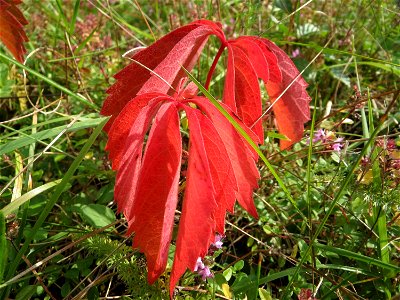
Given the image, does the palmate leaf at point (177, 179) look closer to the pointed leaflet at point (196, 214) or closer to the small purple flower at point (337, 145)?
the pointed leaflet at point (196, 214)

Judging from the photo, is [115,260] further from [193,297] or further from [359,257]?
[359,257]

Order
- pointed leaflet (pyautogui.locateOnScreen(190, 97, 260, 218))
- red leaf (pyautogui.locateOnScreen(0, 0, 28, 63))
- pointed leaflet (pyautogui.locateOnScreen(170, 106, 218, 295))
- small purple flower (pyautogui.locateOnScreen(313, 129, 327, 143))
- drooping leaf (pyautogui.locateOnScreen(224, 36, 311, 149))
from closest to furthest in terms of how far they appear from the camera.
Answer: pointed leaflet (pyautogui.locateOnScreen(170, 106, 218, 295))
pointed leaflet (pyautogui.locateOnScreen(190, 97, 260, 218))
drooping leaf (pyautogui.locateOnScreen(224, 36, 311, 149))
red leaf (pyautogui.locateOnScreen(0, 0, 28, 63))
small purple flower (pyautogui.locateOnScreen(313, 129, 327, 143))

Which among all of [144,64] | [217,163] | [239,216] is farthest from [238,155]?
[239,216]

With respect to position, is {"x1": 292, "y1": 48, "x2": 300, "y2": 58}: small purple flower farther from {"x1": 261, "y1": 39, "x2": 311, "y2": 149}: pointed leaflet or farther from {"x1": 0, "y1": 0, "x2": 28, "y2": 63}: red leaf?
{"x1": 0, "y1": 0, "x2": 28, "y2": 63}: red leaf

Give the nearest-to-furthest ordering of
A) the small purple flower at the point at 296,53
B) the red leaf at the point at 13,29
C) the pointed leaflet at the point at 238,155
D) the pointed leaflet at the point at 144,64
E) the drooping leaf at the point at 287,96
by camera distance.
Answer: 1. the pointed leaflet at the point at 238,155
2. the pointed leaflet at the point at 144,64
3. the drooping leaf at the point at 287,96
4. the red leaf at the point at 13,29
5. the small purple flower at the point at 296,53

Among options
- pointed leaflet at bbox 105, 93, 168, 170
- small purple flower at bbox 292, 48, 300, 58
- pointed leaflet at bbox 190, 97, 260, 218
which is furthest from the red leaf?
small purple flower at bbox 292, 48, 300, 58

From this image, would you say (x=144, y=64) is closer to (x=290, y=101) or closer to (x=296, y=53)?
(x=290, y=101)

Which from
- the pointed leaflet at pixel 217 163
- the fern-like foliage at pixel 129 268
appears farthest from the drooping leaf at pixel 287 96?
the fern-like foliage at pixel 129 268
